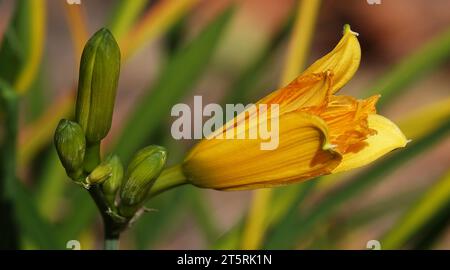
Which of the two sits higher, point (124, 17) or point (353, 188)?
point (124, 17)

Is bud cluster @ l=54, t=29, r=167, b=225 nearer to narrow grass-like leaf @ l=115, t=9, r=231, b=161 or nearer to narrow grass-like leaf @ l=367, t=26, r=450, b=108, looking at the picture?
narrow grass-like leaf @ l=115, t=9, r=231, b=161

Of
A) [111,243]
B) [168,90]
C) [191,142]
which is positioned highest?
[191,142]

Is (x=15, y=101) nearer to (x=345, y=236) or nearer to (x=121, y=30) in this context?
(x=121, y=30)

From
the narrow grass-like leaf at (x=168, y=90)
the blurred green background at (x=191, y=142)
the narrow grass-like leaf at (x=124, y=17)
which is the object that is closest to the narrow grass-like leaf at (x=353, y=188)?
the blurred green background at (x=191, y=142)

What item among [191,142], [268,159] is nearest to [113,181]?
[268,159]

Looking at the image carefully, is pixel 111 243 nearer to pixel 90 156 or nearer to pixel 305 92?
pixel 90 156

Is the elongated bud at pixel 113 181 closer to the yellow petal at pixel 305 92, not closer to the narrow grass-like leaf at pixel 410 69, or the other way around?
the yellow petal at pixel 305 92

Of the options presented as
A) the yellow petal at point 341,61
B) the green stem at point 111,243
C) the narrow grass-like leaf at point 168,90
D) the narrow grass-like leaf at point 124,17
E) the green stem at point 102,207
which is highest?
the narrow grass-like leaf at point 124,17
